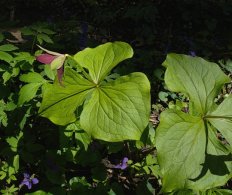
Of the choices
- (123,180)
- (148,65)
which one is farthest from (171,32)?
(123,180)

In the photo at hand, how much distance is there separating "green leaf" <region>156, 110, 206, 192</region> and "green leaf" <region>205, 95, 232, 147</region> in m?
0.10

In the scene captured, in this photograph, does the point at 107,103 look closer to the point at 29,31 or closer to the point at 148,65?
the point at 29,31

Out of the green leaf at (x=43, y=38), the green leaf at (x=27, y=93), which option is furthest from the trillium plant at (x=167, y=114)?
the green leaf at (x=43, y=38)

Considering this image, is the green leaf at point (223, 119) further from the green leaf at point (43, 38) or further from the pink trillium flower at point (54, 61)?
the green leaf at point (43, 38)

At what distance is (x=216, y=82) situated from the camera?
5.97 feet

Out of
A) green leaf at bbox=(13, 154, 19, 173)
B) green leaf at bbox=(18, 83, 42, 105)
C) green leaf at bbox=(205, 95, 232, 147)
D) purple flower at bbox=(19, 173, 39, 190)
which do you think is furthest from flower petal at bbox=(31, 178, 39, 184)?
green leaf at bbox=(205, 95, 232, 147)

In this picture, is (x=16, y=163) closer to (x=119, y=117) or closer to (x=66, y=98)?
(x=66, y=98)

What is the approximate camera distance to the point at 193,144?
5.26ft

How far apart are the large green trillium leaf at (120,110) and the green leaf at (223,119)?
34 centimetres

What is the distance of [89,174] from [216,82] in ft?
4.51

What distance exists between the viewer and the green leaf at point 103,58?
68.7 inches

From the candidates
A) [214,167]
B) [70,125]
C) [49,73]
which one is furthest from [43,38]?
[214,167]

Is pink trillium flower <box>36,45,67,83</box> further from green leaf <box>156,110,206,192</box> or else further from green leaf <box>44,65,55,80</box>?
green leaf <box>44,65,55,80</box>

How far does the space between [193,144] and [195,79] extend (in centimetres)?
37
